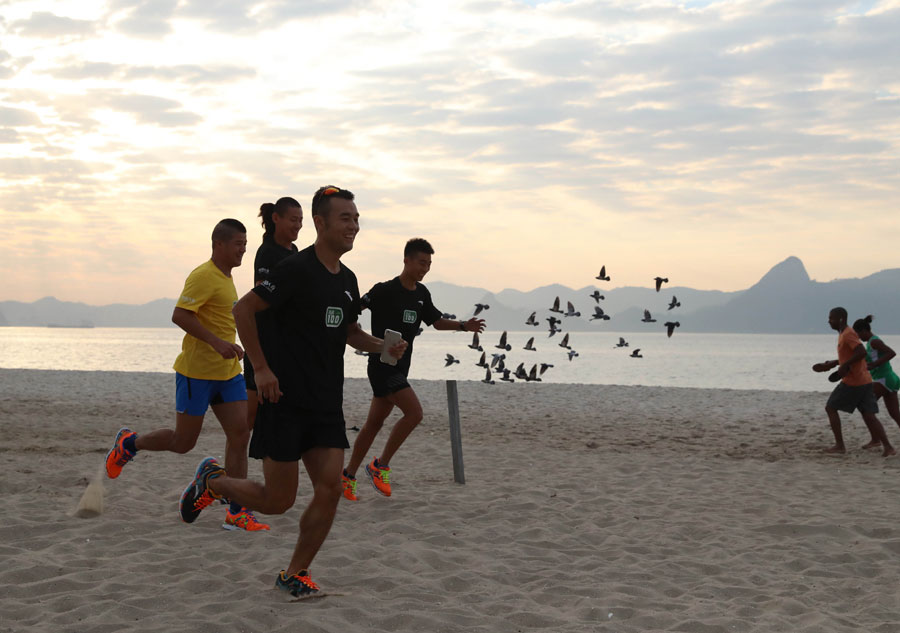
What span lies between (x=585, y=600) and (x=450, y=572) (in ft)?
3.03

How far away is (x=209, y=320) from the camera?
5281 millimetres

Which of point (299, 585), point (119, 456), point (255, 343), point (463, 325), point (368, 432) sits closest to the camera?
point (255, 343)

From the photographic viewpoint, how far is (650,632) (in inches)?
151

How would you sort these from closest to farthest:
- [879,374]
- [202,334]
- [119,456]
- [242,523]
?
[202,334] < [242,523] < [119,456] < [879,374]

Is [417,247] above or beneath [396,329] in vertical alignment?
above

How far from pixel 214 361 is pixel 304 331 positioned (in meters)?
1.63

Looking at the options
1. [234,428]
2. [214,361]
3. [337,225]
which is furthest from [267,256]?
[337,225]

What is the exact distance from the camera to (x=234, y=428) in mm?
5395

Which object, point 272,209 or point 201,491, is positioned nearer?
point 201,491

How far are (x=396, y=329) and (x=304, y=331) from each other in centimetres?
289

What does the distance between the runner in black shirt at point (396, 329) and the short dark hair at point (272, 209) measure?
3.86 feet

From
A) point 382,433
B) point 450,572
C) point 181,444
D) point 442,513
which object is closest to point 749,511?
point 442,513

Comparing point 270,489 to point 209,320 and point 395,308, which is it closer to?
point 209,320

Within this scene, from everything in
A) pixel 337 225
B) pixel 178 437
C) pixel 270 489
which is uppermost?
pixel 337 225
